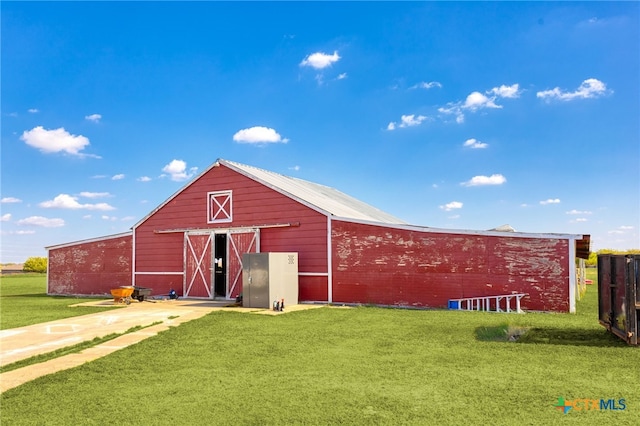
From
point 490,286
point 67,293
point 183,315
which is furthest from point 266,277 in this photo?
point 67,293

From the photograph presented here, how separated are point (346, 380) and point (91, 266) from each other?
21.2m

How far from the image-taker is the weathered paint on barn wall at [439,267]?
14.8 meters

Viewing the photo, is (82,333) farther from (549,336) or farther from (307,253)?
(549,336)

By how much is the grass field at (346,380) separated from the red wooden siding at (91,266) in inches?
558

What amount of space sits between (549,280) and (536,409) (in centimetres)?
1024

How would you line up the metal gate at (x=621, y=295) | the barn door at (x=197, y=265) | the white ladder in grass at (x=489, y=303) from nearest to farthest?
1. the metal gate at (x=621, y=295)
2. the white ladder in grass at (x=489, y=303)
3. the barn door at (x=197, y=265)

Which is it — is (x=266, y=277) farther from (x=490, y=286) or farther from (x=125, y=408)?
(x=125, y=408)

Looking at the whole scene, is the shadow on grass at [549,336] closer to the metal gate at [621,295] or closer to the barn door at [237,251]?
the metal gate at [621,295]

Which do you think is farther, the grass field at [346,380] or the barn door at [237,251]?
the barn door at [237,251]

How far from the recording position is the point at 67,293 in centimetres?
2488

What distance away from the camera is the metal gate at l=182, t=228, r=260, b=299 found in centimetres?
2009

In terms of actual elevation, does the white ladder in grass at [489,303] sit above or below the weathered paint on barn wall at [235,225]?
below

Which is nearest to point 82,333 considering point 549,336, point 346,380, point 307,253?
point 346,380

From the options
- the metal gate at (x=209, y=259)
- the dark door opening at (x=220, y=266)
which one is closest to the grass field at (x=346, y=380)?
the metal gate at (x=209, y=259)
